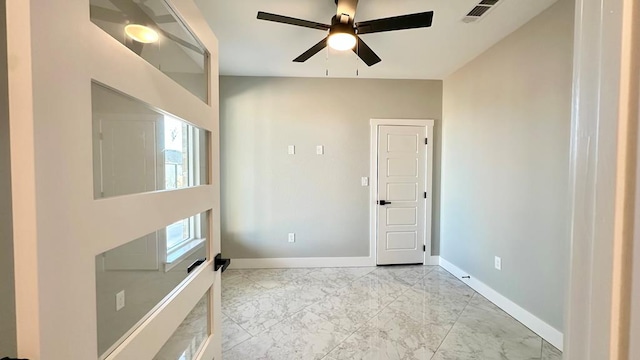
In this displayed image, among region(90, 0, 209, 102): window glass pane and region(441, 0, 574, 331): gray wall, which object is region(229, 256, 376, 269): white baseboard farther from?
region(90, 0, 209, 102): window glass pane

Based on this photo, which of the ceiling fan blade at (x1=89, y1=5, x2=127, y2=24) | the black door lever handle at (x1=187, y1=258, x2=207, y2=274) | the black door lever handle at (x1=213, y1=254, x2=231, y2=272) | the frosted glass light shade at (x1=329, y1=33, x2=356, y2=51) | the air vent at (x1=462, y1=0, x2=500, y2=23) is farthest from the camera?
the air vent at (x1=462, y1=0, x2=500, y2=23)

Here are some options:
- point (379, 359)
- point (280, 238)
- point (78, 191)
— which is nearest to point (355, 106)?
point (280, 238)

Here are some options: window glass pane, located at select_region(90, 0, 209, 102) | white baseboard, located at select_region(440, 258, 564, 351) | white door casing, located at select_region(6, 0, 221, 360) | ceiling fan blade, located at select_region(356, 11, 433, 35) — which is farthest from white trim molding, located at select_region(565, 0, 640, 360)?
white baseboard, located at select_region(440, 258, 564, 351)

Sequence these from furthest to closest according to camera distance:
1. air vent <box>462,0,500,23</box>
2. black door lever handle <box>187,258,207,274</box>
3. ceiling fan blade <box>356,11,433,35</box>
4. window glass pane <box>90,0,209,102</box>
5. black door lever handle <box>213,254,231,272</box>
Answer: air vent <box>462,0,500,23</box>
ceiling fan blade <box>356,11,433,35</box>
black door lever handle <box>213,254,231,272</box>
black door lever handle <box>187,258,207,274</box>
window glass pane <box>90,0,209,102</box>

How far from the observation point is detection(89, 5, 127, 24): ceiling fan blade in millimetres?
606

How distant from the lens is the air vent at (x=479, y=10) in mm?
2027

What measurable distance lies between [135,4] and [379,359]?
2.33 metres

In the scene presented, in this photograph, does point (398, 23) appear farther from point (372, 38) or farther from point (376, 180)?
point (376, 180)

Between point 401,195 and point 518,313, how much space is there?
1764 mm

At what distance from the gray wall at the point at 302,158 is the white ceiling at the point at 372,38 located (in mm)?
213

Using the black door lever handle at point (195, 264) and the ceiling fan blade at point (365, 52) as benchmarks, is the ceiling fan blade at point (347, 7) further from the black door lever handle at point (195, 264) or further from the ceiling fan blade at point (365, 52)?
the black door lever handle at point (195, 264)

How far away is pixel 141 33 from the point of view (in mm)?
864

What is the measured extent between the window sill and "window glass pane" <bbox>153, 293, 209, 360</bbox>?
0.64ft

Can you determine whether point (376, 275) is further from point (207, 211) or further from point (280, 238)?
point (207, 211)
